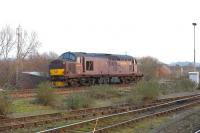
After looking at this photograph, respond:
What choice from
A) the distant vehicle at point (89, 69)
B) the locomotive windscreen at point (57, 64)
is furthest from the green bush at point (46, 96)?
the locomotive windscreen at point (57, 64)

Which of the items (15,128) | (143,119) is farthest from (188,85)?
(15,128)

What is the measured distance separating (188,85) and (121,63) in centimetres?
763

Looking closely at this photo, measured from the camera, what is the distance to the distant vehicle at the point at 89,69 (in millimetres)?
33938

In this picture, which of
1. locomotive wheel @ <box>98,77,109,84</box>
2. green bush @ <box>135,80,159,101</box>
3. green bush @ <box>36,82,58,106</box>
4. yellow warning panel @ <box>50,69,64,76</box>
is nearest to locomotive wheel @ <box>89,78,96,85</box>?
locomotive wheel @ <box>98,77,109,84</box>

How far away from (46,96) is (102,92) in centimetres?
676

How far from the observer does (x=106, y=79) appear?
40.0 metres

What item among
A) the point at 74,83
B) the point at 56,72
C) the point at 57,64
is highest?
the point at 57,64

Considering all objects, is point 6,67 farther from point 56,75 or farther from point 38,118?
point 38,118

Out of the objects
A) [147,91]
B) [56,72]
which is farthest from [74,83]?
[147,91]

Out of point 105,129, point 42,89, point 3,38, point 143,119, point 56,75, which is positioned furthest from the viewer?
point 3,38

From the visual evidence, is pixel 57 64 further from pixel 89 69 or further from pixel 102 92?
pixel 102 92

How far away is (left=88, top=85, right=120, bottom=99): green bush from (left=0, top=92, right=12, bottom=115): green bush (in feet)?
31.9

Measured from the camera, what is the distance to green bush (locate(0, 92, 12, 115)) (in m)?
16.8

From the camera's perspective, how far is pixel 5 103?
16953 millimetres
